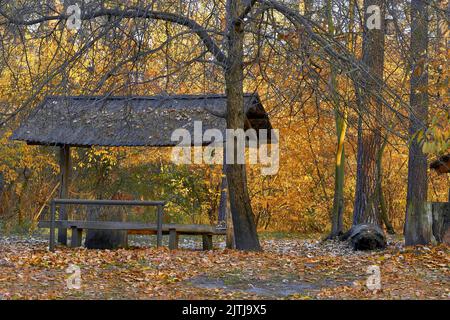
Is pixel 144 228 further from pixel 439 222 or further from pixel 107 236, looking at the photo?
pixel 439 222

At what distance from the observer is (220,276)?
9.14 m

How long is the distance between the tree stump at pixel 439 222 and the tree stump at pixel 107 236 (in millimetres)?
5718

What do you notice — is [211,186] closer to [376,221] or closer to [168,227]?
[376,221]

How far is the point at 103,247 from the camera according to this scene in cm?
1393

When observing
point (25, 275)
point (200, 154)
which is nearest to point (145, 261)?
point (25, 275)

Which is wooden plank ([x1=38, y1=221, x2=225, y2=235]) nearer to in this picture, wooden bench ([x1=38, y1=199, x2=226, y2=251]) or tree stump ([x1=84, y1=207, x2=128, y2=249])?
wooden bench ([x1=38, y1=199, x2=226, y2=251])

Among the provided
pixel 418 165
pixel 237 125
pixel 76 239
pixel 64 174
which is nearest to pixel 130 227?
pixel 76 239

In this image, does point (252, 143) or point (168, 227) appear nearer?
point (168, 227)

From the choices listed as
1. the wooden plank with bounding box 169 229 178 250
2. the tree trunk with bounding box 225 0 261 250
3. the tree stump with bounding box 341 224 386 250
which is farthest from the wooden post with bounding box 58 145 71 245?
the tree stump with bounding box 341 224 386 250

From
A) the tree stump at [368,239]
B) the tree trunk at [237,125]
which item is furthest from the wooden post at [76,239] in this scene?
the tree stump at [368,239]

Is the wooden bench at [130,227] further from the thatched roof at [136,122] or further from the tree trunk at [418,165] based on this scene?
the tree trunk at [418,165]

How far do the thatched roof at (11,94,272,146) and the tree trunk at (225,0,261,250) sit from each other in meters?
1.63
